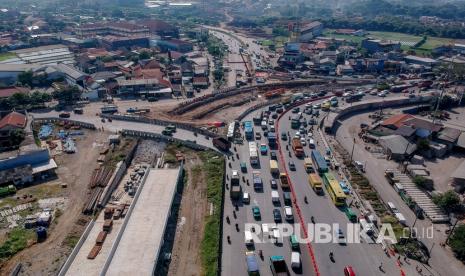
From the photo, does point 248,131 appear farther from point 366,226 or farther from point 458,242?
point 458,242

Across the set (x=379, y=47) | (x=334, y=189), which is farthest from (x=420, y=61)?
(x=334, y=189)

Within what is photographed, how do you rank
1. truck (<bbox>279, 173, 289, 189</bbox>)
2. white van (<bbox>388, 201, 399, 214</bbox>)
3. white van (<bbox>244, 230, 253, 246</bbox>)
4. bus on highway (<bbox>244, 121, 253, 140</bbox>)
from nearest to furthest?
1. white van (<bbox>244, 230, 253, 246</bbox>)
2. white van (<bbox>388, 201, 399, 214</bbox>)
3. truck (<bbox>279, 173, 289, 189</bbox>)
4. bus on highway (<bbox>244, 121, 253, 140</bbox>)

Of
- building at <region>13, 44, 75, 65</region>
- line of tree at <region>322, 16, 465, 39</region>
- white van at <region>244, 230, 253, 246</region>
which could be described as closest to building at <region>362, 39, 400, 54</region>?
line of tree at <region>322, 16, 465, 39</region>

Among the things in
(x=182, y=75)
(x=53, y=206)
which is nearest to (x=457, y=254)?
(x=53, y=206)

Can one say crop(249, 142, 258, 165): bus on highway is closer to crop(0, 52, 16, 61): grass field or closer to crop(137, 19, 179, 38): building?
crop(137, 19, 179, 38): building

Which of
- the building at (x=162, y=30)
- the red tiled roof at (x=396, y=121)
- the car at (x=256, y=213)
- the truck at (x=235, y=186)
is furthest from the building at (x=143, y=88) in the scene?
the building at (x=162, y=30)

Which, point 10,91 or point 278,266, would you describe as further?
point 10,91
